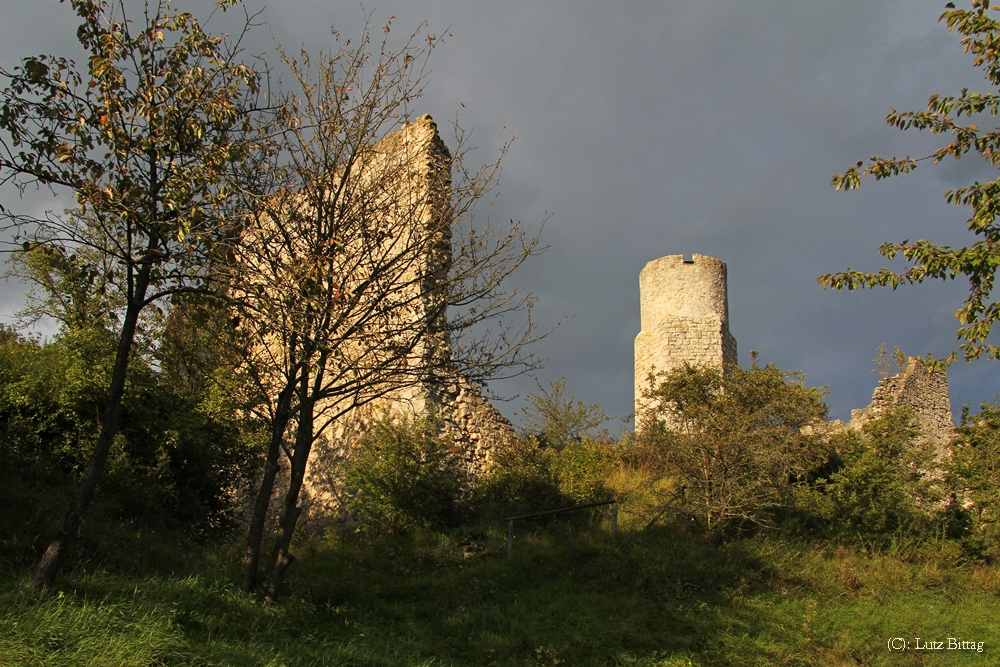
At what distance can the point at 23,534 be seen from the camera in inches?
316

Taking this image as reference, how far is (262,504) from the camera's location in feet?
25.5

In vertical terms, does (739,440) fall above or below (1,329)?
below

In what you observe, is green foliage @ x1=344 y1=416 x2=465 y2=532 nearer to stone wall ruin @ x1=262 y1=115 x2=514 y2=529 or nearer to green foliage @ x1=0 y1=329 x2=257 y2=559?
stone wall ruin @ x1=262 y1=115 x2=514 y2=529

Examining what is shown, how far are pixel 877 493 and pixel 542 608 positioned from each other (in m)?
6.76

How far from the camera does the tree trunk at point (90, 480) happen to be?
641cm

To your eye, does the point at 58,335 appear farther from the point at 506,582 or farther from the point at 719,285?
the point at 719,285

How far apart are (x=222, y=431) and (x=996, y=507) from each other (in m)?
12.8

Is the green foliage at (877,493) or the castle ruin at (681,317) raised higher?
the castle ruin at (681,317)

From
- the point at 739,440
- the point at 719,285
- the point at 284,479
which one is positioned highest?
the point at 719,285

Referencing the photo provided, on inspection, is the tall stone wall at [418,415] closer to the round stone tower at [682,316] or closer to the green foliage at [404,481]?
the green foliage at [404,481]

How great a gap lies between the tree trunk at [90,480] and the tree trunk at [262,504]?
1.54 metres

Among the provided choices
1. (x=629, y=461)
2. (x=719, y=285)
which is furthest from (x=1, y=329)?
(x=719, y=285)

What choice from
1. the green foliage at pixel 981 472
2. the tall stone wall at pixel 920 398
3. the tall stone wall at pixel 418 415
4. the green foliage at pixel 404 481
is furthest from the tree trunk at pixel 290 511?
the tall stone wall at pixel 920 398

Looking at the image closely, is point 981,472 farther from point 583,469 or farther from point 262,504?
point 262,504
